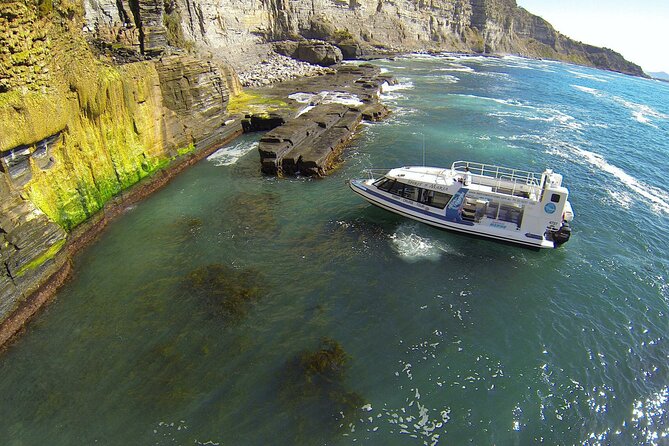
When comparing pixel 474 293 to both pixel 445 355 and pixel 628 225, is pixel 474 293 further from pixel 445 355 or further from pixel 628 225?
pixel 628 225

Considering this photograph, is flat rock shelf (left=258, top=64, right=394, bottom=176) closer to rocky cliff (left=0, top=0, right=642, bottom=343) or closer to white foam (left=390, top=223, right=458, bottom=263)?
rocky cliff (left=0, top=0, right=642, bottom=343)

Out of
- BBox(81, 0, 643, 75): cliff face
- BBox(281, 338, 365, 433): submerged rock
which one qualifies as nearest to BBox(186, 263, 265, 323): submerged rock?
BBox(281, 338, 365, 433): submerged rock

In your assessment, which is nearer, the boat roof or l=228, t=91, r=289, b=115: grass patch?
the boat roof

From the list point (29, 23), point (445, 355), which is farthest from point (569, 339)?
point (29, 23)

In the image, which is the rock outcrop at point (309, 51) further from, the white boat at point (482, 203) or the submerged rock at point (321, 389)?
the submerged rock at point (321, 389)

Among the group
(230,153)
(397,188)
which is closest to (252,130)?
(230,153)

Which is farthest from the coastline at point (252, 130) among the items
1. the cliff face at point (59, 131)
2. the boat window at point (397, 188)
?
the boat window at point (397, 188)
